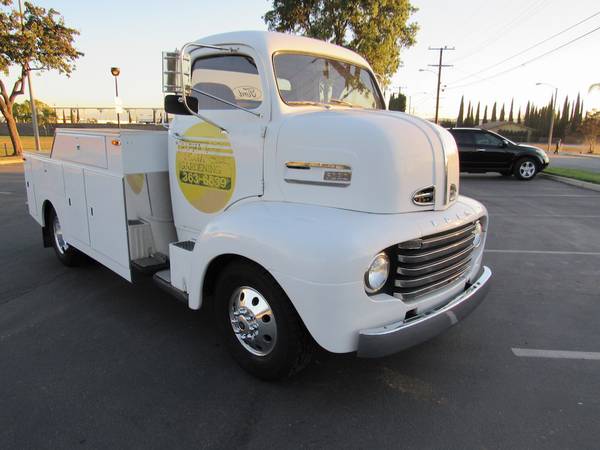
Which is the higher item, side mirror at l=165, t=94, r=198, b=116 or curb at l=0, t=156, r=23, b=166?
side mirror at l=165, t=94, r=198, b=116

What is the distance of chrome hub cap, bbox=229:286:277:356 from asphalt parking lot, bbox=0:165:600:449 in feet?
0.90

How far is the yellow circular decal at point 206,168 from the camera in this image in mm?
3404

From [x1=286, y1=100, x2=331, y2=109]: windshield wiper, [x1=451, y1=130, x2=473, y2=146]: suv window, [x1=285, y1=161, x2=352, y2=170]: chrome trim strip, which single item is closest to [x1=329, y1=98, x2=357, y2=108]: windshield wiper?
[x1=286, y1=100, x2=331, y2=109]: windshield wiper

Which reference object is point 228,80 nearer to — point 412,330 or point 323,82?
point 323,82

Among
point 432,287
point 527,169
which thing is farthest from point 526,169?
point 432,287

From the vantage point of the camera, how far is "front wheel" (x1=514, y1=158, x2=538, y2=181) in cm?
1562

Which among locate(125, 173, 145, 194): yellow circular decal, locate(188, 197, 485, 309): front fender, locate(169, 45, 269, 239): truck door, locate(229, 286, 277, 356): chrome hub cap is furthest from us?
locate(125, 173, 145, 194): yellow circular decal

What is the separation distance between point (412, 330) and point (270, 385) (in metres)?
1.08

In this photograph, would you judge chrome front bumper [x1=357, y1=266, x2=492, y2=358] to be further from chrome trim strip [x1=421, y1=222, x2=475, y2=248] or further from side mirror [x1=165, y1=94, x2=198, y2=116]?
side mirror [x1=165, y1=94, x2=198, y2=116]

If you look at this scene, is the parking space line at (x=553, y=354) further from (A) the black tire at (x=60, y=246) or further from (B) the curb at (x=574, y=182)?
(B) the curb at (x=574, y=182)

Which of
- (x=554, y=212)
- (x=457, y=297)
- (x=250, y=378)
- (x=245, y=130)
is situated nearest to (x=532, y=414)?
(x=457, y=297)

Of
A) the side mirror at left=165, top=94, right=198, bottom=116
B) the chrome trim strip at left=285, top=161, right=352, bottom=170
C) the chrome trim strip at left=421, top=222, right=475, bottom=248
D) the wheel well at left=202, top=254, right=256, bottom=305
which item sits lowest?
the wheel well at left=202, top=254, right=256, bottom=305

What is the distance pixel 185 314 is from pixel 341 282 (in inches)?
90.6

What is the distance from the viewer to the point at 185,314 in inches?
166
